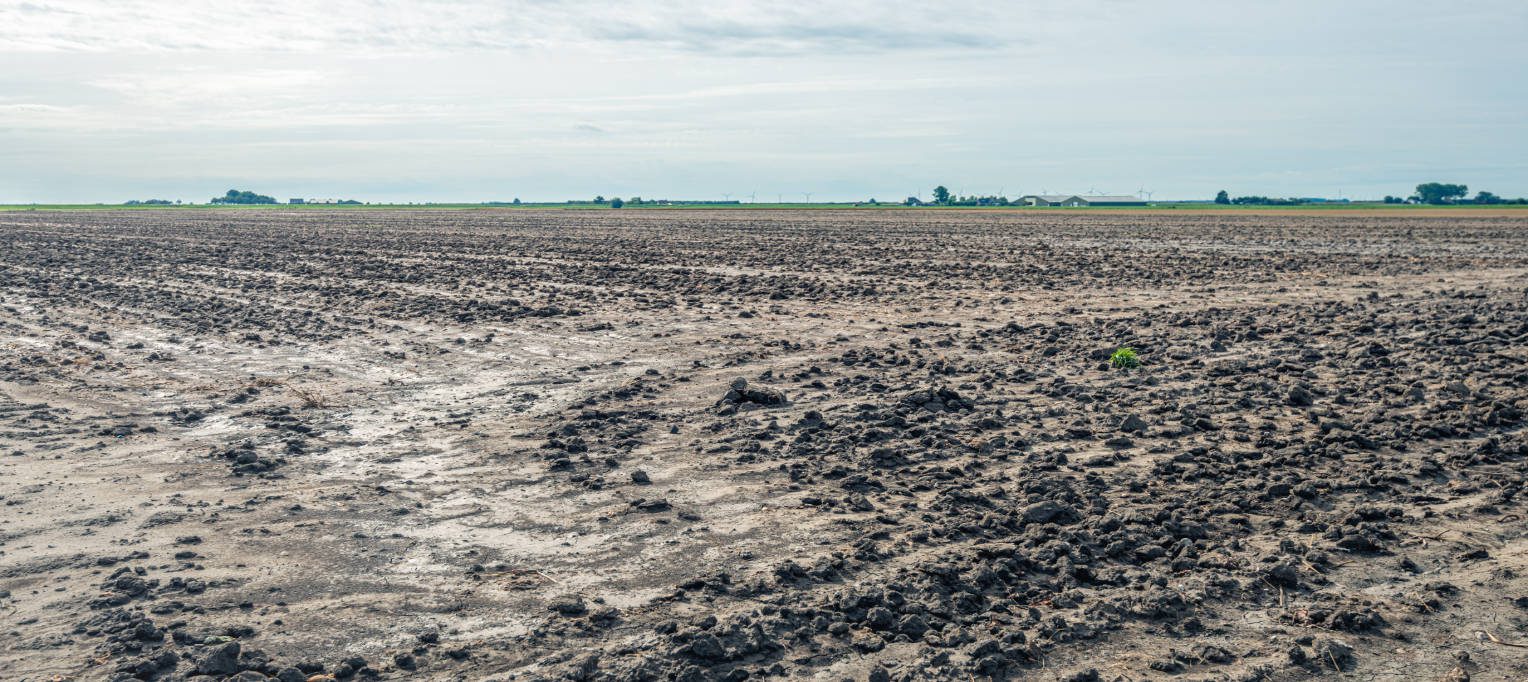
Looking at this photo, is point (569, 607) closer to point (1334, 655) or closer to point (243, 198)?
point (1334, 655)

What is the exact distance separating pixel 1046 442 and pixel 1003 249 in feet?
89.1

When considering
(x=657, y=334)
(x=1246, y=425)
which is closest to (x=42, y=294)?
(x=657, y=334)

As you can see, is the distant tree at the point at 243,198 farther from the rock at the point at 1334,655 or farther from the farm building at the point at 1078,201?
the rock at the point at 1334,655

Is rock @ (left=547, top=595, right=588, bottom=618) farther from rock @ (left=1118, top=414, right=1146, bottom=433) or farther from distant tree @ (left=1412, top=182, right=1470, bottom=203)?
distant tree @ (left=1412, top=182, right=1470, bottom=203)

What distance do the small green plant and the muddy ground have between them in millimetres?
153

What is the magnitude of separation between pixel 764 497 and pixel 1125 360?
610cm

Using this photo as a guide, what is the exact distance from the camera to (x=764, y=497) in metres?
7.16

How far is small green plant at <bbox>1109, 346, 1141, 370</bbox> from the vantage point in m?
11.8

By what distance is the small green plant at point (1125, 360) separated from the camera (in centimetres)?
1176

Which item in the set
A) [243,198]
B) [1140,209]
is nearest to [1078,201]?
[1140,209]

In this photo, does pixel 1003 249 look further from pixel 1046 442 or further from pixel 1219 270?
pixel 1046 442

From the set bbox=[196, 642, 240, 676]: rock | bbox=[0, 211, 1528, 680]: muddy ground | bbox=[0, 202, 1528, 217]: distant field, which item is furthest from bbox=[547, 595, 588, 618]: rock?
bbox=[0, 202, 1528, 217]: distant field

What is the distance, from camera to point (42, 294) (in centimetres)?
2022

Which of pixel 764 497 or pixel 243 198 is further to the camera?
pixel 243 198
